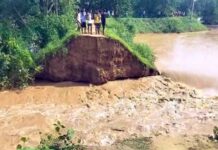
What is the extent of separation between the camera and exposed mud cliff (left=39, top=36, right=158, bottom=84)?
2205 cm

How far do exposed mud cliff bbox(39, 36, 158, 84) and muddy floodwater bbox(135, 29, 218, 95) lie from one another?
9.16 ft

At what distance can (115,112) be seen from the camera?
1955cm

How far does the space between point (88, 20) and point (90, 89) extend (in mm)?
4056

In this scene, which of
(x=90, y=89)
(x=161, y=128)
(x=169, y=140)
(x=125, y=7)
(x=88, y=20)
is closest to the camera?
(x=169, y=140)

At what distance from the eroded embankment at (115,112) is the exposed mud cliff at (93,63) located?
Answer: 536 mm

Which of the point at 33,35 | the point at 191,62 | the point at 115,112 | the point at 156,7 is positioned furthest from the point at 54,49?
the point at 156,7

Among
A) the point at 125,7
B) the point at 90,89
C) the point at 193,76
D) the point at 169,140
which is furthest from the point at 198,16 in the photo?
the point at 169,140

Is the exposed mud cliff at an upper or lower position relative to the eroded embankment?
upper

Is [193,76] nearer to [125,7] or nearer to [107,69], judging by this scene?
[107,69]

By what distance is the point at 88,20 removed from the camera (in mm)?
23406

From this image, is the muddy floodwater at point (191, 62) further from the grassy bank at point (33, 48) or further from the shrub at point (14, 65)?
the shrub at point (14, 65)

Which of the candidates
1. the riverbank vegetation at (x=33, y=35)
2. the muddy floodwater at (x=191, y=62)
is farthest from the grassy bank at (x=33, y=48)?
the muddy floodwater at (x=191, y=62)

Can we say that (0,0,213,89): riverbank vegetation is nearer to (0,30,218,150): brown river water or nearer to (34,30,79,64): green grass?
(34,30,79,64): green grass

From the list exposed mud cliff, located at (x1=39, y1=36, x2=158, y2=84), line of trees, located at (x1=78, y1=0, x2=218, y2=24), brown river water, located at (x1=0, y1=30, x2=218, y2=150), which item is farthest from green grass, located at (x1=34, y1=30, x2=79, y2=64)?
line of trees, located at (x1=78, y1=0, x2=218, y2=24)
